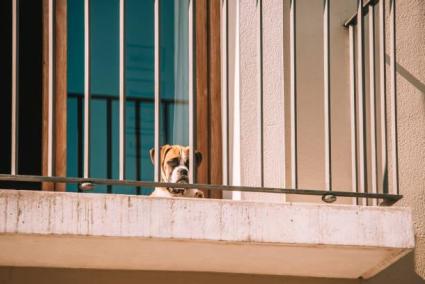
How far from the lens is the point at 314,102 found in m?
6.42

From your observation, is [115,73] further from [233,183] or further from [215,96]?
[233,183]

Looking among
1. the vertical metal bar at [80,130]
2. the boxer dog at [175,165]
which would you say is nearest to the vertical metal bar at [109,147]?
the vertical metal bar at [80,130]

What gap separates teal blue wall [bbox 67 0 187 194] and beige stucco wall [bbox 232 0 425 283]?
54 centimetres

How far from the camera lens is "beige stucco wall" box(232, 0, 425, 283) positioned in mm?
6242

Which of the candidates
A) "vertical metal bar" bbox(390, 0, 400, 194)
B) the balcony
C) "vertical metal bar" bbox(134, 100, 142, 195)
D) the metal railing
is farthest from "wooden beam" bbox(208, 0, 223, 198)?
"vertical metal bar" bbox(390, 0, 400, 194)

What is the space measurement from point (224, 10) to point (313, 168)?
1.32 meters

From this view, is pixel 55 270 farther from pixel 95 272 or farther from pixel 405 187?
pixel 405 187

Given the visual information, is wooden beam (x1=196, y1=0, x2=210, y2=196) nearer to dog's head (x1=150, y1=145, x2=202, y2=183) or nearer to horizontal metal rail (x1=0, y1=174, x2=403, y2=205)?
dog's head (x1=150, y1=145, x2=202, y2=183)

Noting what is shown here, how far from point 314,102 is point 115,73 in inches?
47.0

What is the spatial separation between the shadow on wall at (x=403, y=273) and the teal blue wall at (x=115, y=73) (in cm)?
150

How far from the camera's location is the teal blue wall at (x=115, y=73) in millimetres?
6527

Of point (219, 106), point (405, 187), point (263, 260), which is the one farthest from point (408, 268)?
point (219, 106)

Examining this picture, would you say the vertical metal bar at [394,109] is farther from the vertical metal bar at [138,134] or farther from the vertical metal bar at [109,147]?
the vertical metal bar at [109,147]

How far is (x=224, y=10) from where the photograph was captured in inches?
215
